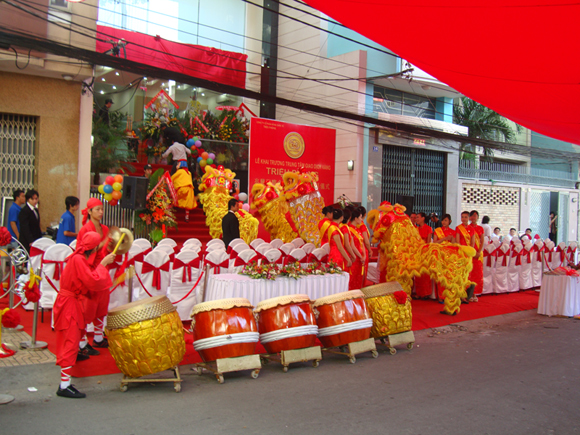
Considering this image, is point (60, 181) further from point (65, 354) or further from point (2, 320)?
point (65, 354)

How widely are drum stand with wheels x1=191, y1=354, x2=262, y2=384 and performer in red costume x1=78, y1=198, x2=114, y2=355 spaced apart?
3.45 feet

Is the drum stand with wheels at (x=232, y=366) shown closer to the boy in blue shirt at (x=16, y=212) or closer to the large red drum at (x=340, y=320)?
the large red drum at (x=340, y=320)

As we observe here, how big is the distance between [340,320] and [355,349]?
341mm

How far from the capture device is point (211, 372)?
4.38 metres

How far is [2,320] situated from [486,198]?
1483 cm

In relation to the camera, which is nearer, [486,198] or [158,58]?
[158,58]

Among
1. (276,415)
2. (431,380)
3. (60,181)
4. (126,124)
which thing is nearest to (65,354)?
(276,415)

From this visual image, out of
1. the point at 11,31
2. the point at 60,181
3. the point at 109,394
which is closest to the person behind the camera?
the point at 109,394

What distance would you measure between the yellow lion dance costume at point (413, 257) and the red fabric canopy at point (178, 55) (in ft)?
24.7

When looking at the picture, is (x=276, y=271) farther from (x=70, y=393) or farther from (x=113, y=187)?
(x=113, y=187)

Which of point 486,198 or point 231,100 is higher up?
point 231,100

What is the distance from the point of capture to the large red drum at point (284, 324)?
14.6 ft

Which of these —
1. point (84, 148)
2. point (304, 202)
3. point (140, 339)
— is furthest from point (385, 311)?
point (84, 148)

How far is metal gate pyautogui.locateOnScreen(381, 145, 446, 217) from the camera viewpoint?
535 inches
